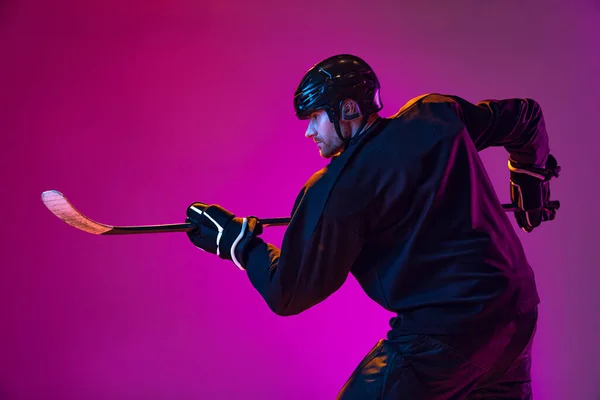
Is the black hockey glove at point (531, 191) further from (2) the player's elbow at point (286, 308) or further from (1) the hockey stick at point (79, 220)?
(2) the player's elbow at point (286, 308)

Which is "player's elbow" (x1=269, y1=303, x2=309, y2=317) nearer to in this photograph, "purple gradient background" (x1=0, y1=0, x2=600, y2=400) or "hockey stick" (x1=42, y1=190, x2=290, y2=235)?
"hockey stick" (x1=42, y1=190, x2=290, y2=235)

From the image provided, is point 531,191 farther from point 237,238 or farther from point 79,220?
point 79,220

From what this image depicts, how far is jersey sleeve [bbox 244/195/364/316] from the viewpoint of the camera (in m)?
1.45

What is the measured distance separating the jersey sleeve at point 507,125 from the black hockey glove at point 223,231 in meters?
0.61

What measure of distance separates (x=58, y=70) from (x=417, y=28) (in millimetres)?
1471

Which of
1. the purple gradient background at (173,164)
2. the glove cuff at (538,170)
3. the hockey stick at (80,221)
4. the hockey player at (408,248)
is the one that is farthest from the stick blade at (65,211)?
the glove cuff at (538,170)

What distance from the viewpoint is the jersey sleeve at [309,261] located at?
57.2 inches

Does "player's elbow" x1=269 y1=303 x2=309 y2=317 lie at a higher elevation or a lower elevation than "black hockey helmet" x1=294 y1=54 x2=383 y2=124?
lower

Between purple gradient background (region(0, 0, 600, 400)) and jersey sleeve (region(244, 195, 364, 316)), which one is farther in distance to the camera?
purple gradient background (region(0, 0, 600, 400))

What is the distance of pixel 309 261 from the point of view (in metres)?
1.46

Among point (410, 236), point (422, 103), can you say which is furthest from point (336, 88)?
point (410, 236)

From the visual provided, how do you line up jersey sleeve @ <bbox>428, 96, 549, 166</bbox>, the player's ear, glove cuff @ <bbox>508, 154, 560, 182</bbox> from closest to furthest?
the player's ear, jersey sleeve @ <bbox>428, 96, 549, 166</bbox>, glove cuff @ <bbox>508, 154, 560, 182</bbox>

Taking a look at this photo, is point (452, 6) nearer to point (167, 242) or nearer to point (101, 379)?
point (167, 242)

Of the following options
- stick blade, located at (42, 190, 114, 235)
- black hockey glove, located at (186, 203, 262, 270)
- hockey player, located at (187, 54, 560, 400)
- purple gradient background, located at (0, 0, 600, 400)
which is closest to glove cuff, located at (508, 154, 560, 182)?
hockey player, located at (187, 54, 560, 400)
